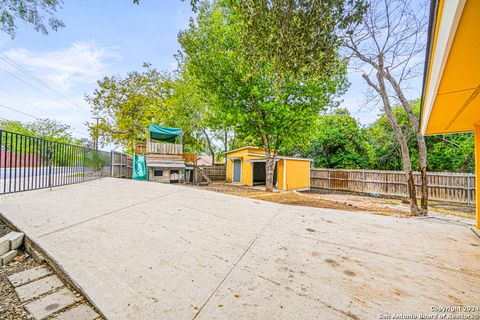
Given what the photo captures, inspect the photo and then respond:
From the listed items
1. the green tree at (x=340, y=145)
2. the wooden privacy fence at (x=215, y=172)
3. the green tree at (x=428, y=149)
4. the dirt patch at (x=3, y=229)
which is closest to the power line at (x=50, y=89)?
the wooden privacy fence at (x=215, y=172)

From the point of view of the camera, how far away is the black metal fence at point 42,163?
410cm

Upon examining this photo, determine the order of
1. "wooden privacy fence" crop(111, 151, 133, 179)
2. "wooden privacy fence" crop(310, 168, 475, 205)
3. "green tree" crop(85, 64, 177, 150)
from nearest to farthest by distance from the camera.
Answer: "wooden privacy fence" crop(310, 168, 475, 205)
"wooden privacy fence" crop(111, 151, 133, 179)
"green tree" crop(85, 64, 177, 150)

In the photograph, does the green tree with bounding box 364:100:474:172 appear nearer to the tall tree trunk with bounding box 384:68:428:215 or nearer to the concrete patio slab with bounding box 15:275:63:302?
the tall tree trunk with bounding box 384:68:428:215

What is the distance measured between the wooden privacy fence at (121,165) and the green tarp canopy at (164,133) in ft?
7.53

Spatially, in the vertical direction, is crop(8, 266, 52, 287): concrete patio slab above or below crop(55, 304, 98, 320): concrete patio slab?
above

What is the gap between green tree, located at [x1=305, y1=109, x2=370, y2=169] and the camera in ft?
50.6

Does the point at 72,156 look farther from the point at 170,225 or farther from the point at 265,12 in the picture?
the point at 265,12

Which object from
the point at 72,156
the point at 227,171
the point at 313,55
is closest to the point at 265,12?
the point at 313,55

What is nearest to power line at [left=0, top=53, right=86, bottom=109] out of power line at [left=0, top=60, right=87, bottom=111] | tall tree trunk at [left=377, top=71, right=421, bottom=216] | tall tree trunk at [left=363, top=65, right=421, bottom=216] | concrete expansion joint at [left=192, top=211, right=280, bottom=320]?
power line at [left=0, top=60, right=87, bottom=111]

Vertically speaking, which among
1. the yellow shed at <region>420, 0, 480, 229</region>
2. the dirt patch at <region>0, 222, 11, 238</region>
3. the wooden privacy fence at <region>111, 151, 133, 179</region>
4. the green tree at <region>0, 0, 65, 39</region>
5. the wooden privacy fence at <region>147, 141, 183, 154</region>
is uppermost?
the green tree at <region>0, 0, 65, 39</region>

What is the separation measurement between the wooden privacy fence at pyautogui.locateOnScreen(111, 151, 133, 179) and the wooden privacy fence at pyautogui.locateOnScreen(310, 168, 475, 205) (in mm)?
13722

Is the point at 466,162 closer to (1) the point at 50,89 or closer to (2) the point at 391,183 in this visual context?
(2) the point at 391,183

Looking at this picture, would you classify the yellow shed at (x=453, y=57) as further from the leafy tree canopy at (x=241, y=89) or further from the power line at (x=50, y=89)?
the power line at (x=50, y=89)

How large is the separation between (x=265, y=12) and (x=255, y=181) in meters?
14.6
